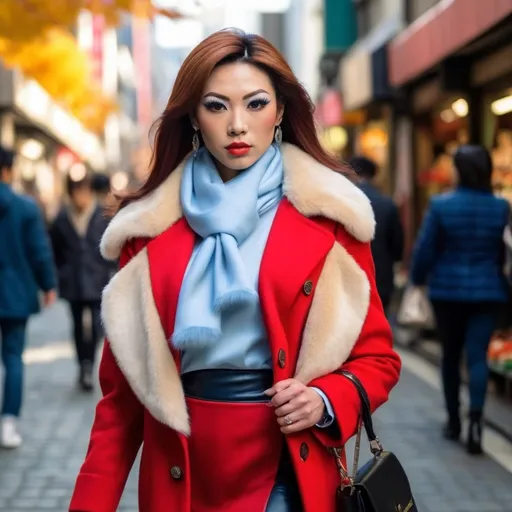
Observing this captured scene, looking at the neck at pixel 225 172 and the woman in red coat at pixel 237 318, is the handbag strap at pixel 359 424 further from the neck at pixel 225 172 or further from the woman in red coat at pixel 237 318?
the neck at pixel 225 172

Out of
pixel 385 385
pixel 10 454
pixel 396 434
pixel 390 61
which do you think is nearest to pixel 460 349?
pixel 396 434

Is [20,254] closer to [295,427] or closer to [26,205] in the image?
[26,205]

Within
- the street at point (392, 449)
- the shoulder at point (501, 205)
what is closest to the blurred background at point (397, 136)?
the street at point (392, 449)

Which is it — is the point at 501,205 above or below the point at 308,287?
above

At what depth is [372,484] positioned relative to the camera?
2449 millimetres

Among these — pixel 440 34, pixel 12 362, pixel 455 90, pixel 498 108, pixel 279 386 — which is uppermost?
pixel 440 34

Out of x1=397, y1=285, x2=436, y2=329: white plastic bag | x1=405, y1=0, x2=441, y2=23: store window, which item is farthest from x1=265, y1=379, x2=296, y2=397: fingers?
x1=405, y1=0, x2=441, y2=23: store window

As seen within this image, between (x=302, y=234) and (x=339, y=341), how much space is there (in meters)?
0.25

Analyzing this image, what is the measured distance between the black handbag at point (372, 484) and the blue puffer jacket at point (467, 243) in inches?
176

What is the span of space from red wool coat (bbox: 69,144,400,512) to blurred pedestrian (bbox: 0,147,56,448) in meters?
4.73

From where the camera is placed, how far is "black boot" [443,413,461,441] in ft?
24.2

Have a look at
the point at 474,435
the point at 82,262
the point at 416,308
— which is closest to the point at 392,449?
the point at 474,435

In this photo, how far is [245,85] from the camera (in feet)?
8.39

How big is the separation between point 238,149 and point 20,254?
204 inches
